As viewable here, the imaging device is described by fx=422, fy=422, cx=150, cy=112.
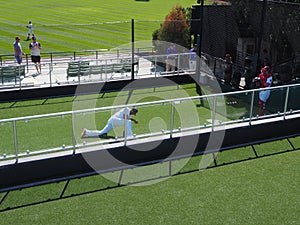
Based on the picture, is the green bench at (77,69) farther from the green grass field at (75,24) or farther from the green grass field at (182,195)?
the green grass field at (182,195)

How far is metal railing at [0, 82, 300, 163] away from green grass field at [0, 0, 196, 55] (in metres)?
8.23

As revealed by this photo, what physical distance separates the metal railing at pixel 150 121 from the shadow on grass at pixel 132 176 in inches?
28.8

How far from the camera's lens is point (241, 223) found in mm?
7895

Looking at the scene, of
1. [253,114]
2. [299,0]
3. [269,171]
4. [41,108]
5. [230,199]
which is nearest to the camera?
[230,199]

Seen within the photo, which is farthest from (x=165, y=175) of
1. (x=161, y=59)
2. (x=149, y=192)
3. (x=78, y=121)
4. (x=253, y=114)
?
(x=161, y=59)

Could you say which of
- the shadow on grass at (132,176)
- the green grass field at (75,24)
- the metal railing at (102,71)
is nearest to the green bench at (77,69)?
the metal railing at (102,71)

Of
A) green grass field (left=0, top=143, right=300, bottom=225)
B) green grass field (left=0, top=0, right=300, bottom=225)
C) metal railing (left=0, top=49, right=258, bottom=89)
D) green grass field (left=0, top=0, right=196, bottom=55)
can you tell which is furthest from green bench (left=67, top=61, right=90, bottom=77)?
green grass field (left=0, top=143, right=300, bottom=225)

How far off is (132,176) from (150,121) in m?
1.40

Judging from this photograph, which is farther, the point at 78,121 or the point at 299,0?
the point at 299,0

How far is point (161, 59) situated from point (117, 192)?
9307 millimetres

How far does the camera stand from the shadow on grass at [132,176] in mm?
8633

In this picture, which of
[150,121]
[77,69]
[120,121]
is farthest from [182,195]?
[77,69]

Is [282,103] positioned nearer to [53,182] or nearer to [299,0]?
[53,182]

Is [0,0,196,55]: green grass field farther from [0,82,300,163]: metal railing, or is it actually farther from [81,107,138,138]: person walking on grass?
[81,107,138,138]: person walking on grass
